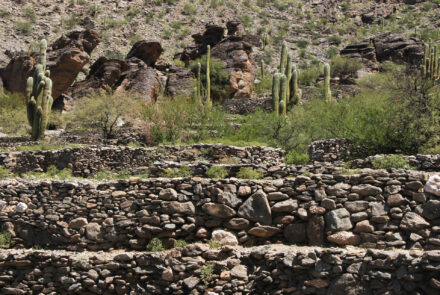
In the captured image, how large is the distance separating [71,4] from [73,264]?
241ft

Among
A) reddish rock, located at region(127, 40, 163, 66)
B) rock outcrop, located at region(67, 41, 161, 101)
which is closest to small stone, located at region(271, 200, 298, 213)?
rock outcrop, located at region(67, 41, 161, 101)

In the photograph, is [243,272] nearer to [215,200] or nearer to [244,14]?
[215,200]

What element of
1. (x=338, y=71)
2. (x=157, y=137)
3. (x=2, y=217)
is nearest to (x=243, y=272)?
(x=2, y=217)

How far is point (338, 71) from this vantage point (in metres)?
55.2

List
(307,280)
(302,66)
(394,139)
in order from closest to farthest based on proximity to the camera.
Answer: (307,280) → (394,139) → (302,66)

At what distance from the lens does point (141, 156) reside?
58.2ft

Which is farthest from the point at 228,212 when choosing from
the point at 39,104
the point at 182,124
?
the point at 39,104

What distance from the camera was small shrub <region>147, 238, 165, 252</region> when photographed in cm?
994

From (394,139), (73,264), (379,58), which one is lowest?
(73,264)

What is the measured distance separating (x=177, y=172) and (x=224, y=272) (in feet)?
13.0

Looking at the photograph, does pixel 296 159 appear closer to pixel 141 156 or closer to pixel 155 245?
pixel 141 156

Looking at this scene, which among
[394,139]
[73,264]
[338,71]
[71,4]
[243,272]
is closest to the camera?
[243,272]

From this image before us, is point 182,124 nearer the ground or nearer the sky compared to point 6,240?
nearer the sky

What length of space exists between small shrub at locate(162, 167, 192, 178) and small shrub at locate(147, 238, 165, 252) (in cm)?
230
